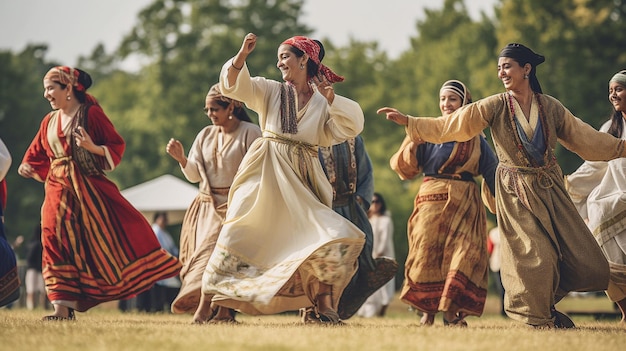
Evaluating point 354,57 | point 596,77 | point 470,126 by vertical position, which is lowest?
point 470,126

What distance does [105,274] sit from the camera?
8789 millimetres

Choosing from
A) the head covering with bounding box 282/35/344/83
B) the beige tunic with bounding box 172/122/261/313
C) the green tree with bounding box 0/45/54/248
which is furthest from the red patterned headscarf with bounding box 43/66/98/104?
the green tree with bounding box 0/45/54/248

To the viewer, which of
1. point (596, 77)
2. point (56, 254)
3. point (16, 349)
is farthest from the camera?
point (596, 77)

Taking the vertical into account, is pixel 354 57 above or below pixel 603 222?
above

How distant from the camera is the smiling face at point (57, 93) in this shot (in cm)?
905

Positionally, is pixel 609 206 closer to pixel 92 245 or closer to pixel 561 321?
pixel 561 321

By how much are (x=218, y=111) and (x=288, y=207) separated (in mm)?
1744

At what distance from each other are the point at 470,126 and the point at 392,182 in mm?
28061

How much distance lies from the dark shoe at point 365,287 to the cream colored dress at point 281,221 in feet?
3.94

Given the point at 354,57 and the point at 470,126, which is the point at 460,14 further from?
the point at 470,126

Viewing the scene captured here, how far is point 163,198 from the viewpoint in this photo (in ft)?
61.7

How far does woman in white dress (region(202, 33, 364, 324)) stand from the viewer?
8094 millimetres

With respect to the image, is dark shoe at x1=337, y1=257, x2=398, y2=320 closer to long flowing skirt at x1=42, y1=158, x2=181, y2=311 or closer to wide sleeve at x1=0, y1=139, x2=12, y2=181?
long flowing skirt at x1=42, y1=158, x2=181, y2=311

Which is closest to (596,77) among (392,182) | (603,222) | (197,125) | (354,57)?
(392,182)
